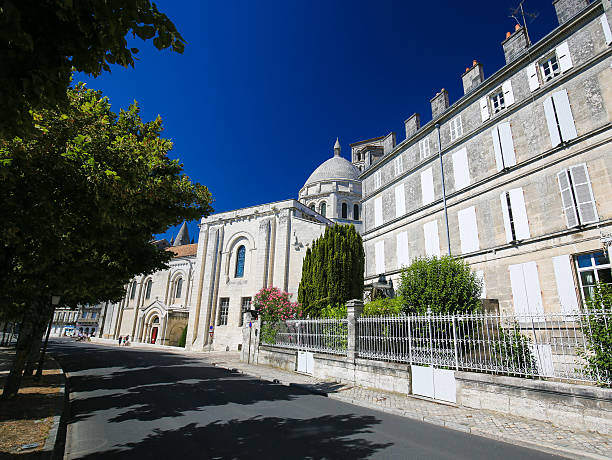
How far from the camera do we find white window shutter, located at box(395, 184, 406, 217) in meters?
18.1

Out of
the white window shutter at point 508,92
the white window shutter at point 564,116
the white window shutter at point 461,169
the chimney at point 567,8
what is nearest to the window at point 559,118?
the white window shutter at point 564,116

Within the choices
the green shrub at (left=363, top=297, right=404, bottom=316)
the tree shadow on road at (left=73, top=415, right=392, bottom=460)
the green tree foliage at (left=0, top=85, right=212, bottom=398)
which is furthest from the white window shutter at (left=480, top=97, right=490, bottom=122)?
the tree shadow on road at (left=73, top=415, right=392, bottom=460)

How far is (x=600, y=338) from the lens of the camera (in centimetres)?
567

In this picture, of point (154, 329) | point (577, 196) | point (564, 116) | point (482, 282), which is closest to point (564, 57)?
point (564, 116)

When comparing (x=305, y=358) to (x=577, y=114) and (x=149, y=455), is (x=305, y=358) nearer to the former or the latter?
(x=149, y=455)

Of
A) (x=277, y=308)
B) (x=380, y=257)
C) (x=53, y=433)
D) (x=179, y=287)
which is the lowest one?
(x=53, y=433)

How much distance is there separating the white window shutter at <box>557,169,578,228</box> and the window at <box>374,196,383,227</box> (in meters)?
9.66

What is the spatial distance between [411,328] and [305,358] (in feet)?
16.1

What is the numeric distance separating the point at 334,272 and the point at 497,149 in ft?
30.4

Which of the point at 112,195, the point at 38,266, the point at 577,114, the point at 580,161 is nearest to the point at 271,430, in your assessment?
the point at 112,195

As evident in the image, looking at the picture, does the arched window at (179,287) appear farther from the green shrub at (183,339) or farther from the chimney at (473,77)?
the chimney at (473,77)

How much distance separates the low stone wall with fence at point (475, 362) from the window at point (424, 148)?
35.8ft

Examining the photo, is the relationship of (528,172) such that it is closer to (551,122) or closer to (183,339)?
(551,122)

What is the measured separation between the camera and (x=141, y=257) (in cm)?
992
